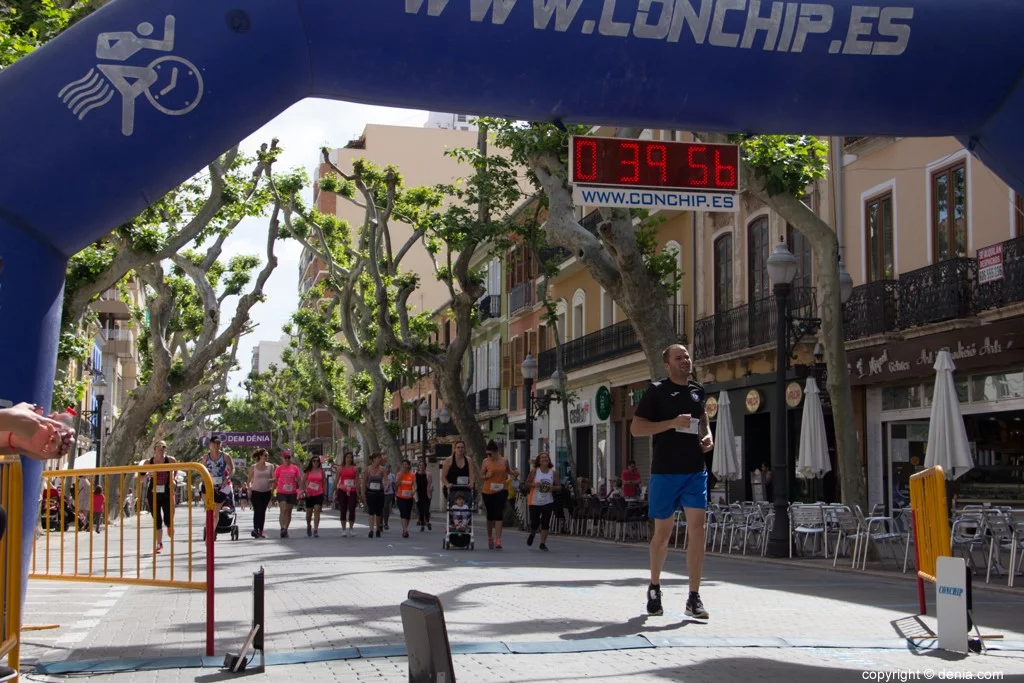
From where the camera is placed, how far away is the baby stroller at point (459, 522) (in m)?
21.2

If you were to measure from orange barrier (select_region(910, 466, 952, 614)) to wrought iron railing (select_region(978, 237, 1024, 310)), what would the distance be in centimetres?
1274

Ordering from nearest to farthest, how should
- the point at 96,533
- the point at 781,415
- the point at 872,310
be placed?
the point at 96,533, the point at 781,415, the point at 872,310

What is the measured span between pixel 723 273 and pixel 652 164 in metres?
24.1

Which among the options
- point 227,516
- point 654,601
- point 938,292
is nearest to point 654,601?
point 654,601

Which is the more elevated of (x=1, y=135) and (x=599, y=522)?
(x=1, y=135)

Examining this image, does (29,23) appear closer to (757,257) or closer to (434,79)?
(434,79)

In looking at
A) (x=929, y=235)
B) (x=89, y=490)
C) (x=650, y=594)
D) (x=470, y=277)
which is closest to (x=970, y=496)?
(x=929, y=235)

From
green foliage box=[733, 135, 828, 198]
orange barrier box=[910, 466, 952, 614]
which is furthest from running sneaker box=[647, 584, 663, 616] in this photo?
green foliage box=[733, 135, 828, 198]

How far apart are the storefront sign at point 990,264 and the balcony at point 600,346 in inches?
508

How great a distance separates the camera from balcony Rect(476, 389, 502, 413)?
5744 cm

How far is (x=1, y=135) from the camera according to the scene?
7.34 meters

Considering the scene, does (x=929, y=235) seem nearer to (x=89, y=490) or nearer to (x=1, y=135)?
(x=89, y=490)

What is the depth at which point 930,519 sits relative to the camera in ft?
29.0

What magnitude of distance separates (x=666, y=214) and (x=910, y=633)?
2819 centimetres
